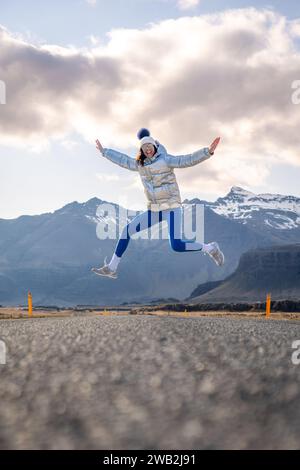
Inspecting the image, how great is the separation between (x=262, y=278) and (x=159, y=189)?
14416 cm

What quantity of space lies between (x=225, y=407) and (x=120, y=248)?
9.15m

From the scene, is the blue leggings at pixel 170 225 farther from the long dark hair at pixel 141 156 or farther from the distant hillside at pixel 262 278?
the distant hillside at pixel 262 278

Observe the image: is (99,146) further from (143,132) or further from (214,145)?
(214,145)

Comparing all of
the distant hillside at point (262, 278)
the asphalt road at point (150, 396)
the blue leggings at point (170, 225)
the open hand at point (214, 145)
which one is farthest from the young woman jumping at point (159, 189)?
the distant hillside at point (262, 278)

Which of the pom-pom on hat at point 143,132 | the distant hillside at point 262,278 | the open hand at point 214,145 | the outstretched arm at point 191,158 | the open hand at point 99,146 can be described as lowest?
the distant hillside at point 262,278

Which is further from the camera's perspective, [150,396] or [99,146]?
[99,146]

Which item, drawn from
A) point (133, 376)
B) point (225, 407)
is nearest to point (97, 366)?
point (133, 376)

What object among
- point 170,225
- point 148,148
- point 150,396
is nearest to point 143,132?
point 148,148

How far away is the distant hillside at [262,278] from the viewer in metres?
140

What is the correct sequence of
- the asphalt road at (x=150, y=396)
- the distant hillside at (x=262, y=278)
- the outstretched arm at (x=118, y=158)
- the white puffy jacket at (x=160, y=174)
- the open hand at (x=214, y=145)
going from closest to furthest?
the asphalt road at (x=150, y=396), the open hand at (x=214, y=145), the white puffy jacket at (x=160, y=174), the outstretched arm at (x=118, y=158), the distant hillside at (x=262, y=278)

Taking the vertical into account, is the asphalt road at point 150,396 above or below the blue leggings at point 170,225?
below

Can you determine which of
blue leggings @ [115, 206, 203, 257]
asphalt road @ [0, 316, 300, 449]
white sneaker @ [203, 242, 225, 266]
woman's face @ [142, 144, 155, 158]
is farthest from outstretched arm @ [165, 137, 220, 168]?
asphalt road @ [0, 316, 300, 449]

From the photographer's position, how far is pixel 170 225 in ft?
36.3

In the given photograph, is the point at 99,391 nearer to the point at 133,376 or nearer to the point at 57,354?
the point at 133,376
